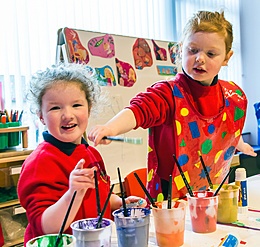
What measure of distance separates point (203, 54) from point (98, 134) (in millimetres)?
535

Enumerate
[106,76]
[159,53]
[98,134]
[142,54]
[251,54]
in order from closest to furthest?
[98,134], [106,76], [142,54], [159,53], [251,54]

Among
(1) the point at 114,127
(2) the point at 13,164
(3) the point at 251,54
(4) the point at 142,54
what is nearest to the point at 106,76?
(4) the point at 142,54

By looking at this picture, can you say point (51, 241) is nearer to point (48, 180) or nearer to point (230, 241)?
point (48, 180)

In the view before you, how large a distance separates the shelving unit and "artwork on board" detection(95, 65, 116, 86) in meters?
0.63

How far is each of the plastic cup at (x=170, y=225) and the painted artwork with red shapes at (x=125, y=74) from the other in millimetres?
1751

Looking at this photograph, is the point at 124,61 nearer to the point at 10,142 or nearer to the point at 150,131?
the point at 10,142

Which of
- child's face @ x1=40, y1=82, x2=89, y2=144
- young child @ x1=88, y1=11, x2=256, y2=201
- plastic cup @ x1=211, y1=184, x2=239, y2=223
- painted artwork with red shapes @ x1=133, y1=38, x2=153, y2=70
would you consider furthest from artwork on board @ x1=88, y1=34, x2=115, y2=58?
plastic cup @ x1=211, y1=184, x2=239, y2=223

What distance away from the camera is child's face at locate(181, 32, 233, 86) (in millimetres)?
1176

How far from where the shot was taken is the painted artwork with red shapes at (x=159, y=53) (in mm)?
2770

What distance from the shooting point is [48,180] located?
0.89 metres

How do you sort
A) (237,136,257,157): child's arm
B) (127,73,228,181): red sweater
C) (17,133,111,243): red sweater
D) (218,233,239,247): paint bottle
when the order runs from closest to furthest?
(218,233,239,247): paint bottle
(17,133,111,243): red sweater
(127,73,228,181): red sweater
(237,136,257,157): child's arm

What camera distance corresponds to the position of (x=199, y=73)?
120cm

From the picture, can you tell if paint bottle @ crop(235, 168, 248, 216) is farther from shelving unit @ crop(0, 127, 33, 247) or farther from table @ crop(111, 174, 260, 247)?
shelving unit @ crop(0, 127, 33, 247)

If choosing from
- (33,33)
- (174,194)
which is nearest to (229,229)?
(174,194)
